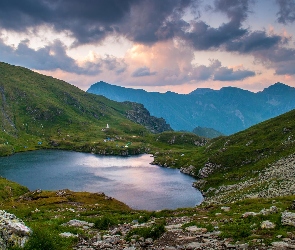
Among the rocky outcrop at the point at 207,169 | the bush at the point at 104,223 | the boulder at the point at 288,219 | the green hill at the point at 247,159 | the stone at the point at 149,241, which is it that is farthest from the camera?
the rocky outcrop at the point at 207,169

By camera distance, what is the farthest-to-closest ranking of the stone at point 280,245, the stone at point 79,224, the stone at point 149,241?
the stone at point 79,224, the stone at point 149,241, the stone at point 280,245

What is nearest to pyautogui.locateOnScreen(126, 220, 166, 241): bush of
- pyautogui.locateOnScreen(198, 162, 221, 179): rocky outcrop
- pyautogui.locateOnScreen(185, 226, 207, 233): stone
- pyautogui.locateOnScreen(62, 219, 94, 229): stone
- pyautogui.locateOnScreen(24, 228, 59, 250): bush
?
pyautogui.locateOnScreen(185, 226, 207, 233): stone

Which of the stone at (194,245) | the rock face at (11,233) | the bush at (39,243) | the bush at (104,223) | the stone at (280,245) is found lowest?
the bush at (104,223)

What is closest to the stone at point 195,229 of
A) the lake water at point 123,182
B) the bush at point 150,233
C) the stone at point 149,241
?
the bush at point 150,233

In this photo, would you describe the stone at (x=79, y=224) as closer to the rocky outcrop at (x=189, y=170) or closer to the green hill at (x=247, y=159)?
the green hill at (x=247, y=159)

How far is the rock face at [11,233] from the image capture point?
1645 centimetres

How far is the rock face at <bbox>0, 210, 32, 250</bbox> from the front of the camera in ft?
54.0

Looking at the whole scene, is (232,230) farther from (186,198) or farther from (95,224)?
(186,198)

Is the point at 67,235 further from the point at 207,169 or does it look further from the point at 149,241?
the point at 207,169

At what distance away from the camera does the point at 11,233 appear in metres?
17.1

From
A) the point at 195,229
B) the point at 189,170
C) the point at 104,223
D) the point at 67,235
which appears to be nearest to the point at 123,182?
the point at 189,170

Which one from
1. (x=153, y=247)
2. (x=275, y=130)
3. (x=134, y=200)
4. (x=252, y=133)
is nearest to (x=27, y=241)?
(x=153, y=247)

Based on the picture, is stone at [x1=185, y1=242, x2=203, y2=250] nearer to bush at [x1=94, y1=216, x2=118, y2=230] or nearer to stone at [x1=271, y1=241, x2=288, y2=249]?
stone at [x1=271, y1=241, x2=288, y2=249]

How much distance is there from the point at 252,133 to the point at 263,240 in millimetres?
172791
